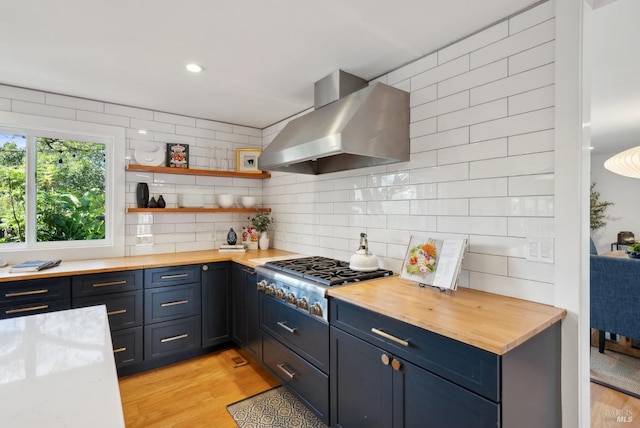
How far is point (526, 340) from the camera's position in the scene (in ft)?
4.11

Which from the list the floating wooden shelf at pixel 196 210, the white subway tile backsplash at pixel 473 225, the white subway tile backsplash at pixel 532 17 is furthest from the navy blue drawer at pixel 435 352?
the floating wooden shelf at pixel 196 210

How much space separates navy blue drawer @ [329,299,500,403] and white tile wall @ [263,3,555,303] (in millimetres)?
657

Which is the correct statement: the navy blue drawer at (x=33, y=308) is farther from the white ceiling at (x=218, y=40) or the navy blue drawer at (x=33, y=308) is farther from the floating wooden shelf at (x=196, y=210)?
the white ceiling at (x=218, y=40)

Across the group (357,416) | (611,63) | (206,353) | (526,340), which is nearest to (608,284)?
(611,63)

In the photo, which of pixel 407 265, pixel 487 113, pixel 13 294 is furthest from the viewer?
pixel 13 294

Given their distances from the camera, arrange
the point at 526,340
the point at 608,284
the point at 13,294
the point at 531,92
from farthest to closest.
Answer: the point at 608,284, the point at 13,294, the point at 531,92, the point at 526,340

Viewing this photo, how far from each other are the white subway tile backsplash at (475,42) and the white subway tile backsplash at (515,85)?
24 centimetres

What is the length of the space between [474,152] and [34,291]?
3035 millimetres

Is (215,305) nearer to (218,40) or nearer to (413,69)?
(218,40)

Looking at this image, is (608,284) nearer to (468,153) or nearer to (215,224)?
(468,153)

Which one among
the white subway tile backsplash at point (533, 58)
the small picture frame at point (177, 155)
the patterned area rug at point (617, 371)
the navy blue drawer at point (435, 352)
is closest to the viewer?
the navy blue drawer at point (435, 352)

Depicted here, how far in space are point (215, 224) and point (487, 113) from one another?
112 inches

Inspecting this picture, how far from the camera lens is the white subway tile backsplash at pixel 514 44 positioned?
5.15ft

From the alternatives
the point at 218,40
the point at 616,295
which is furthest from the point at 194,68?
the point at 616,295
